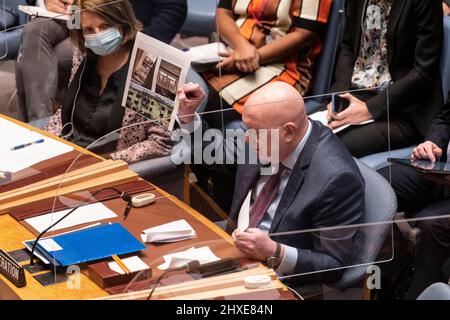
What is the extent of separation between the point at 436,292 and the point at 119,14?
167cm

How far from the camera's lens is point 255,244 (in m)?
2.18

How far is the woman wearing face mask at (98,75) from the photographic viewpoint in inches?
127

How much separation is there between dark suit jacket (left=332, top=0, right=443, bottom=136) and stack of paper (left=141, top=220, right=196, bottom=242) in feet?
4.61

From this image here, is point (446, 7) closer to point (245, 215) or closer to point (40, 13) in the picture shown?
point (40, 13)

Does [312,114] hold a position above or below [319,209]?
above

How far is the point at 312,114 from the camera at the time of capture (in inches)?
106

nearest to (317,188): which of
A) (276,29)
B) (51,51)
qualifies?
(51,51)

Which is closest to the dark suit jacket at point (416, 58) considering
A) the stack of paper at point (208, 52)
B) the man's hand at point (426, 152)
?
the man's hand at point (426, 152)

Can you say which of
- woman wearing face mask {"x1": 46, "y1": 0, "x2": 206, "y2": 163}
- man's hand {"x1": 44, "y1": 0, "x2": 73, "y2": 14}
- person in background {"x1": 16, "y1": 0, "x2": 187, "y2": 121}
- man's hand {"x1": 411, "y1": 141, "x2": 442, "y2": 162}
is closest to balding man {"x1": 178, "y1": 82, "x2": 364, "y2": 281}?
woman wearing face mask {"x1": 46, "y1": 0, "x2": 206, "y2": 163}

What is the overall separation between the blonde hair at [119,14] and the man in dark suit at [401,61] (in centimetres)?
96

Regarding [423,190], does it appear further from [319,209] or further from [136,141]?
[136,141]

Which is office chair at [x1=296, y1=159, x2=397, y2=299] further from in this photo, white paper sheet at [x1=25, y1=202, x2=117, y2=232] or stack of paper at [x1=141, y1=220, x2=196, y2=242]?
white paper sheet at [x1=25, y1=202, x2=117, y2=232]

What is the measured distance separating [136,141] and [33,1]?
177cm
